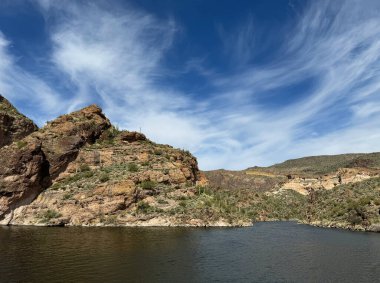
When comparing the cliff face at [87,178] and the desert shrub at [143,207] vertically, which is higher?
the cliff face at [87,178]

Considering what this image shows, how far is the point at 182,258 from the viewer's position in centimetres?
3578

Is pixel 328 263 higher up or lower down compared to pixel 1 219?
lower down

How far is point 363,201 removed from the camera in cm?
7281

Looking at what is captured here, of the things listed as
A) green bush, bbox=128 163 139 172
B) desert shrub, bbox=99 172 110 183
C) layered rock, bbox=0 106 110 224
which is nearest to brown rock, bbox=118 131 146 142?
layered rock, bbox=0 106 110 224

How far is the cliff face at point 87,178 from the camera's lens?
69.8m

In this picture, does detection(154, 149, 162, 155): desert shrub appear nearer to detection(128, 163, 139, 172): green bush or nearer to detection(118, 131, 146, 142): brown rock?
detection(118, 131, 146, 142): brown rock

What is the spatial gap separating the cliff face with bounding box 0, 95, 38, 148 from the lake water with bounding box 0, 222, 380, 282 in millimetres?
40130

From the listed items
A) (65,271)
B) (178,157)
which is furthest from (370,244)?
(178,157)

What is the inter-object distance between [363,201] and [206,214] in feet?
101

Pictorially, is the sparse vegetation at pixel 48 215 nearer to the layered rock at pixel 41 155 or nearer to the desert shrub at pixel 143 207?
the layered rock at pixel 41 155

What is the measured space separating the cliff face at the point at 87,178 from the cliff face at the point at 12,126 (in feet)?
14.4

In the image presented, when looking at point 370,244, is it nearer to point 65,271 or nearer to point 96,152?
point 65,271

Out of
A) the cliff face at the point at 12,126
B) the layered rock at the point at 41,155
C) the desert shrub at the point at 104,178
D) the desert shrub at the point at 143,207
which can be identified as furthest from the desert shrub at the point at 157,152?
the cliff face at the point at 12,126

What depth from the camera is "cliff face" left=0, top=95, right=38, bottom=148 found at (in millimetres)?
84894
